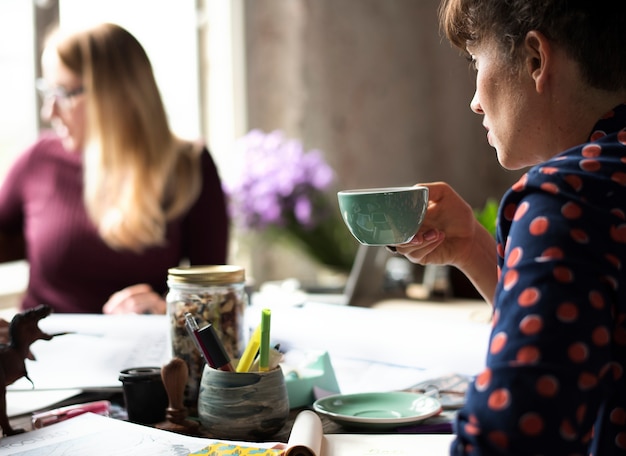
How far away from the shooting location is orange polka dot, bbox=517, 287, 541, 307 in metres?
0.53

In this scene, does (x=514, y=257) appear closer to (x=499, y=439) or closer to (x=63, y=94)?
(x=499, y=439)

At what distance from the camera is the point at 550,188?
570 millimetres

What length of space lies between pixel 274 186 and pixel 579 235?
6.18ft

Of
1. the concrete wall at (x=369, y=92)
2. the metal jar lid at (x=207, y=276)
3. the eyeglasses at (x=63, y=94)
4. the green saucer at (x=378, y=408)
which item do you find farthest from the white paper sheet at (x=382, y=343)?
the concrete wall at (x=369, y=92)

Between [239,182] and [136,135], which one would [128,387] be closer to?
[136,135]

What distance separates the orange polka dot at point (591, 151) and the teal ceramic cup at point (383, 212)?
236 mm

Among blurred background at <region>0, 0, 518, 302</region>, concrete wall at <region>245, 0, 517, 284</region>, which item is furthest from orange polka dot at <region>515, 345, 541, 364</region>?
concrete wall at <region>245, 0, 517, 284</region>

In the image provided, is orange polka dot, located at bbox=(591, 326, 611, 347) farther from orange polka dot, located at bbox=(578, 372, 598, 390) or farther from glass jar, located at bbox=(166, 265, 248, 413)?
glass jar, located at bbox=(166, 265, 248, 413)

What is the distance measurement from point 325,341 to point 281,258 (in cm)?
204

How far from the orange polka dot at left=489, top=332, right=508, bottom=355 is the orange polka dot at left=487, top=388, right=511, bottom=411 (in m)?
0.03

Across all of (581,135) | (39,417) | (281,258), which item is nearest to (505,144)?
(581,135)

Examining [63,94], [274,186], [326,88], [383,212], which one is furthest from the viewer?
[326,88]

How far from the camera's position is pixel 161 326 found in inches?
47.9

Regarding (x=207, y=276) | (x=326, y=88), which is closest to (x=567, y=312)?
(x=207, y=276)
